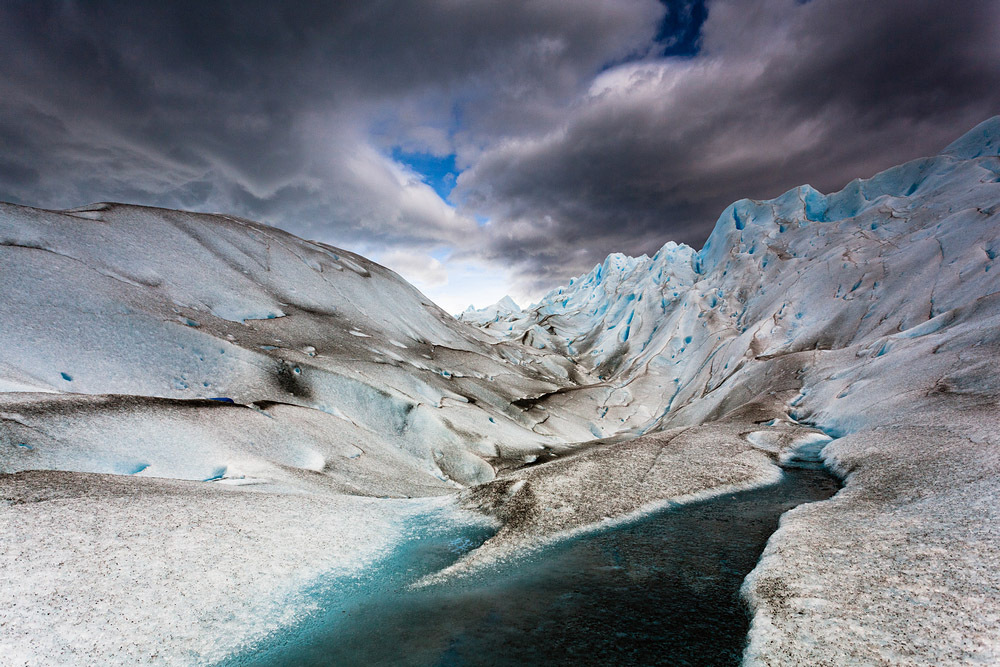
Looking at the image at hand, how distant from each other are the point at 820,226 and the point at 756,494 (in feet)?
209

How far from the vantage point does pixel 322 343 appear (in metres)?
23.1

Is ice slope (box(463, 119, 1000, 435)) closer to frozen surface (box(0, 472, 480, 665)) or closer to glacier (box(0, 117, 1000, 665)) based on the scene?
glacier (box(0, 117, 1000, 665))

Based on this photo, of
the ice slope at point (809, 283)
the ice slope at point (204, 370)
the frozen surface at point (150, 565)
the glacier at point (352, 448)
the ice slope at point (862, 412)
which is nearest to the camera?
the frozen surface at point (150, 565)

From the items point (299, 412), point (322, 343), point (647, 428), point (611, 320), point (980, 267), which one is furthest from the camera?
point (611, 320)

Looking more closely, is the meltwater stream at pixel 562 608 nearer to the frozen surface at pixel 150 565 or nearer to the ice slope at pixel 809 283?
the frozen surface at pixel 150 565

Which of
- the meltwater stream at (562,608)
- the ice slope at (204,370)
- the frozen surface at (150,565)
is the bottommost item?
the meltwater stream at (562,608)

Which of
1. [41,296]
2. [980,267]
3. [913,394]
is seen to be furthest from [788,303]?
[41,296]

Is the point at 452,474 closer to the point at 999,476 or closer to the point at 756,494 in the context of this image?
the point at 756,494

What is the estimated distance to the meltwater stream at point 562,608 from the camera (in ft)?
17.0

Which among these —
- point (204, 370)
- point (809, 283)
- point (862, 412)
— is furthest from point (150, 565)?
point (809, 283)

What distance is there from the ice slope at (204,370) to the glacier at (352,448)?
10cm

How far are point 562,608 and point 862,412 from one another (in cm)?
1628

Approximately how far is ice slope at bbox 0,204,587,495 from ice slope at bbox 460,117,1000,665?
25.1 feet

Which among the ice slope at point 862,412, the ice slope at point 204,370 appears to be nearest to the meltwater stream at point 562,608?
the ice slope at point 862,412
